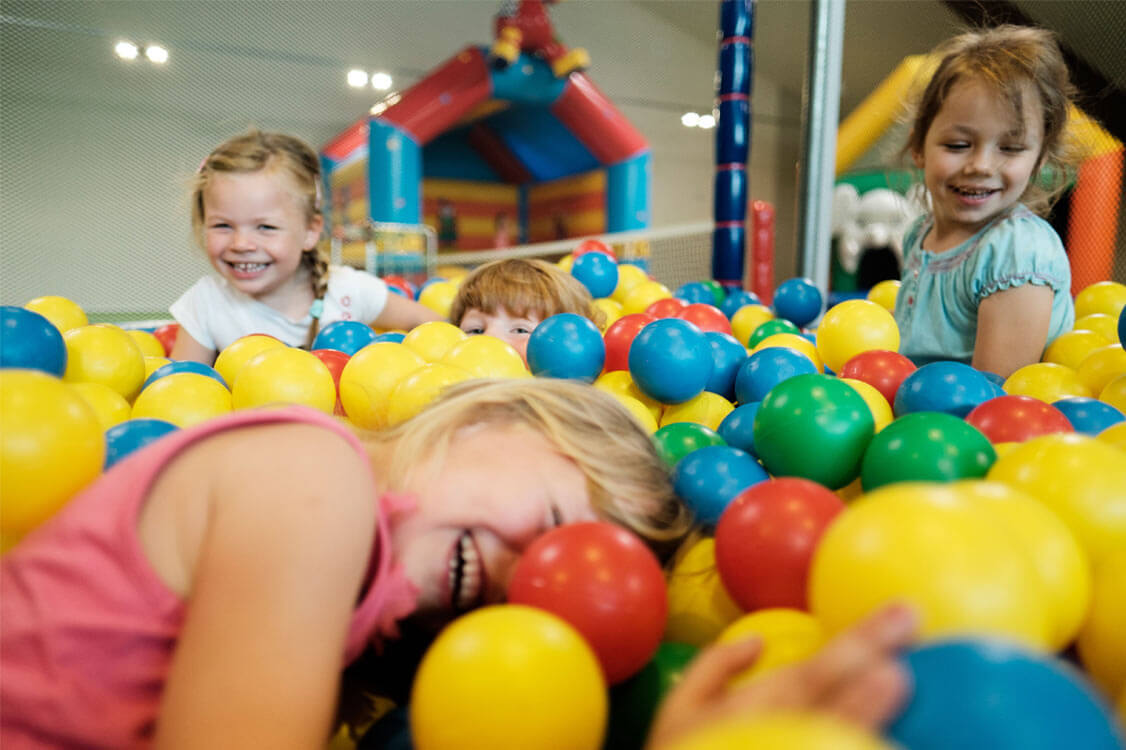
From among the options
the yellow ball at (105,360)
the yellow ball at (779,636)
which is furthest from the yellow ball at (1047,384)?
the yellow ball at (105,360)

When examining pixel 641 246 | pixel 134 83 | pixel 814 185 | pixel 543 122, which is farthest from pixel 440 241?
pixel 814 185

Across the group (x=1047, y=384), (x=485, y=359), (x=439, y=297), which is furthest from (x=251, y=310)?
(x=1047, y=384)

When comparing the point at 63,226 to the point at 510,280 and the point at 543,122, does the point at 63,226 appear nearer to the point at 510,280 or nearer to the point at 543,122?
the point at 543,122

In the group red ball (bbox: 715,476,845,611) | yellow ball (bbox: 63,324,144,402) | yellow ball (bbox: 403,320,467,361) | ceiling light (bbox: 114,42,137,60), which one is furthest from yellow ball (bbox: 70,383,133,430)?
ceiling light (bbox: 114,42,137,60)

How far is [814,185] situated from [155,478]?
7.23 ft

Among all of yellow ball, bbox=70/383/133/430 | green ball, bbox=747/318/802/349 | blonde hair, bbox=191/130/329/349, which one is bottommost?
yellow ball, bbox=70/383/133/430

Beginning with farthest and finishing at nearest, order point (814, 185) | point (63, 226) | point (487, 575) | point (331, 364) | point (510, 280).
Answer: point (63, 226) < point (814, 185) < point (510, 280) < point (331, 364) < point (487, 575)

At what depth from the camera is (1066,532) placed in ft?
1.59

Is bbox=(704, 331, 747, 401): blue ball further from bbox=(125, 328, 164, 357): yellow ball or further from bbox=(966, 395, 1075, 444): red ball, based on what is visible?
bbox=(125, 328, 164, 357): yellow ball

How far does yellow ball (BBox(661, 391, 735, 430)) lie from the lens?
4.14ft

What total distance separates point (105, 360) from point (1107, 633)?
1308 millimetres

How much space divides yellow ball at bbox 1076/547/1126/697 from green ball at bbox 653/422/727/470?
49cm

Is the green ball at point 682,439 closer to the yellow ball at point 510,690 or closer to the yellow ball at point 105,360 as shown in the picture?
the yellow ball at point 510,690

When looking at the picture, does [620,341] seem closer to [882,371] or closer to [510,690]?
[882,371]
